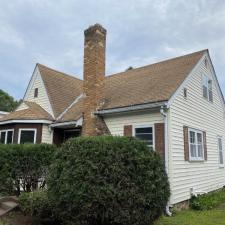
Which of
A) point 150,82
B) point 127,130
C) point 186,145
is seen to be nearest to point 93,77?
point 150,82

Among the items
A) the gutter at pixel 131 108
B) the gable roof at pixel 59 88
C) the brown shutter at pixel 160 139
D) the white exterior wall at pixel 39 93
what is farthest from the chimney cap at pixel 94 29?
the brown shutter at pixel 160 139

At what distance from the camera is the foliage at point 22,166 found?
30.4ft

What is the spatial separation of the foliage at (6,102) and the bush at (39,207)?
1471 inches

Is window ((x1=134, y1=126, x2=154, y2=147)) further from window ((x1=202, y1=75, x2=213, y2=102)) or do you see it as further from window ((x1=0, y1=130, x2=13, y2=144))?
window ((x1=0, y1=130, x2=13, y2=144))

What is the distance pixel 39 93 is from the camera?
1479 centimetres

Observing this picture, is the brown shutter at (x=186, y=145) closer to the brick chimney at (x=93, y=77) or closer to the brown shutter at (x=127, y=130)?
the brown shutter at (x=127, y=130)

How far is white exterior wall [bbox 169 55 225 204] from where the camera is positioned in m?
9.38

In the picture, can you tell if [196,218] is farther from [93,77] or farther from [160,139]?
[93,77]

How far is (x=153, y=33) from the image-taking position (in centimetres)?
1527

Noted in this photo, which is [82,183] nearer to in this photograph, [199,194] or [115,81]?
[199,194]

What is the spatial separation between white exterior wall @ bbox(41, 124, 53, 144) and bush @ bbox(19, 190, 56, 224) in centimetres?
489

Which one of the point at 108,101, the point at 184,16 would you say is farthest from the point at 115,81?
the point at 184,16

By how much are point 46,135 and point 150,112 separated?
5.42 meters

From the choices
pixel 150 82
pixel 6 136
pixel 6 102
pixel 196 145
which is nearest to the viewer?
pixel 196 145
